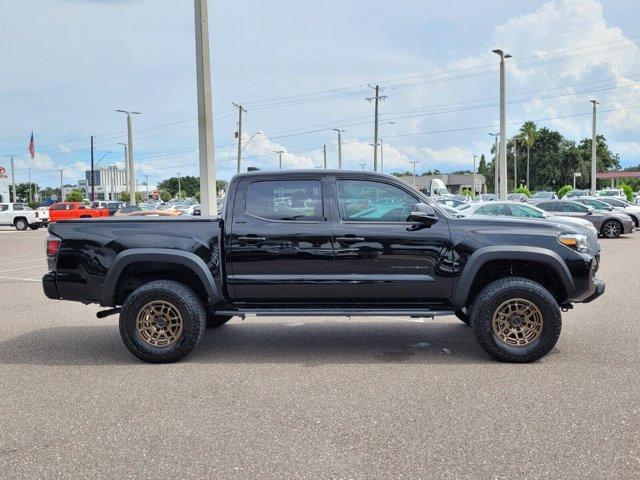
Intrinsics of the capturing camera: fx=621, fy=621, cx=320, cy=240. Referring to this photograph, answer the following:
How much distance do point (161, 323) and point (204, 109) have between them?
992 cm

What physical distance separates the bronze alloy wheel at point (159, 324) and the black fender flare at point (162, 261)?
1.32 feet

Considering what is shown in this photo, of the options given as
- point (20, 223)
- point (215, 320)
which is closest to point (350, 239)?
point (215, 320)

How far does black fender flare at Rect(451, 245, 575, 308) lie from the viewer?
6.02m

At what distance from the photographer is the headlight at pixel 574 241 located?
6125 mm

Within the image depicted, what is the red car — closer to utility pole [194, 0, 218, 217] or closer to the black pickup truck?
utility pole [194, 0, 218, 217]

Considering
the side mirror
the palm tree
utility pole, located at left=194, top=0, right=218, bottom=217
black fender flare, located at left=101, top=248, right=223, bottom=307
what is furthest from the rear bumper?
the palm tree

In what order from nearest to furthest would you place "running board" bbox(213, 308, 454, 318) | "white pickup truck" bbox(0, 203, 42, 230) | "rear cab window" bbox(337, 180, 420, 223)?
"running board" bbox(213, 308, 454, 318)
"rear cab window" bbox(337, 180, 420, 223)
"white pickup truck" bbox(0, 203, 42, 230)

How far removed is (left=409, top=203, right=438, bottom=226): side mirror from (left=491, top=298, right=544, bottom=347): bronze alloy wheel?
109 cm

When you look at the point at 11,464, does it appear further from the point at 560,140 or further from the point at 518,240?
the point at 560,140

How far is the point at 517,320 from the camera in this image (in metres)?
6.07

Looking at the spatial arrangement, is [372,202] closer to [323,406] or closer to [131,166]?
[323,406]

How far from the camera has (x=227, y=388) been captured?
5.36m

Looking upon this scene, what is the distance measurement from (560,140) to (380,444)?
99.1 metres

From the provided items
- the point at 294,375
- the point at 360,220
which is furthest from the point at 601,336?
the point at 294,375
